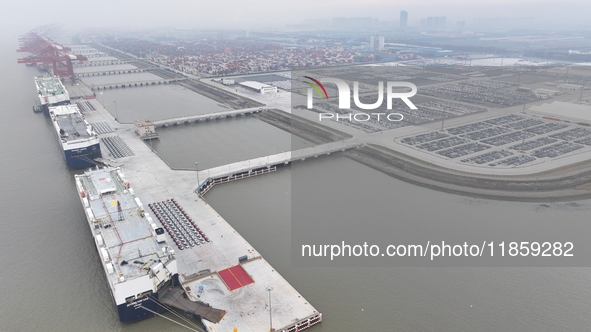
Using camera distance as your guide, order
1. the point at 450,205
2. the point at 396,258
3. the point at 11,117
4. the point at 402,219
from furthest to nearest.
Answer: the point at 11,117 → the point at 450,205 → the point at 402,219 → the point at 396,258

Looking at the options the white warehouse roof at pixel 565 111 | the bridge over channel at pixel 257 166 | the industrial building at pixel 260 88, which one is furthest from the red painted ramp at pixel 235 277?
the industrial building at pixel 260 88

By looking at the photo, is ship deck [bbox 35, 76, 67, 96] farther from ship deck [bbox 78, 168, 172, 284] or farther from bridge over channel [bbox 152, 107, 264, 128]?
ship deck [bbox 78, 168, 172, 284]

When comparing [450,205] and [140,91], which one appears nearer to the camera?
[450,205]

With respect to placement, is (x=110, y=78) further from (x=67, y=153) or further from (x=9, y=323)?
(x=9, y=323)

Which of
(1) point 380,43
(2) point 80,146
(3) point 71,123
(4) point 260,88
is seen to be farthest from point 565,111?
(1) point 380,43

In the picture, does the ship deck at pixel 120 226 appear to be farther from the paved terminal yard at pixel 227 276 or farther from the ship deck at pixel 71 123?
the ship deck at pixel 71 123

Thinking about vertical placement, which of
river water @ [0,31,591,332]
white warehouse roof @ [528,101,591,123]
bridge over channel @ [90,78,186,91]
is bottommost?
river water @ [0,31,591,332]

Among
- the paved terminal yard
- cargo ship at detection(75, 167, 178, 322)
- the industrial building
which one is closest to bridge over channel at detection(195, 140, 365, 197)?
the paved terminal yard

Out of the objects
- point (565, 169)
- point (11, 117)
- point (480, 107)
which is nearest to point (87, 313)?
point (565, 169)
